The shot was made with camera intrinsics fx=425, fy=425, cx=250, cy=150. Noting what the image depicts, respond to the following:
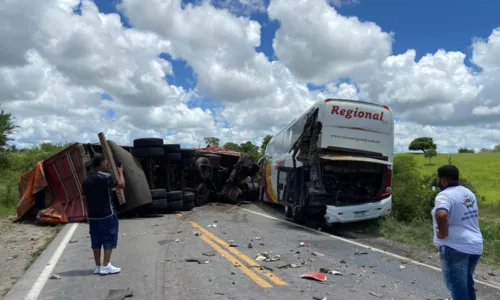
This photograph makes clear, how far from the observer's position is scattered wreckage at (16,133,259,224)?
40.1 ft

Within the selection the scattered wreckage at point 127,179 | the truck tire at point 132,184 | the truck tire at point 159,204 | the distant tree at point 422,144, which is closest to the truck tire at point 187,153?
the scattered wreckage at point 127,179

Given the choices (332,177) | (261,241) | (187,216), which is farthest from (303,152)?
(187,216)

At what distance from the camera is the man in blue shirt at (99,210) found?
6344 millimetres

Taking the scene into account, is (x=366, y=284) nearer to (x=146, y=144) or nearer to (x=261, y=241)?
(x=261, y=241)

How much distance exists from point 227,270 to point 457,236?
3.52 metres

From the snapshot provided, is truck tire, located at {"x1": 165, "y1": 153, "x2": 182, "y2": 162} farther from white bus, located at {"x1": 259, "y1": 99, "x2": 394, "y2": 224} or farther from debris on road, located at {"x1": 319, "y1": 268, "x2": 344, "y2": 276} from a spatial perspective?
debris on road, located at {"x1": 319, "y1": 268, "x2": 344, "y2": 276}

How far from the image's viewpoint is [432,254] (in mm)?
8164

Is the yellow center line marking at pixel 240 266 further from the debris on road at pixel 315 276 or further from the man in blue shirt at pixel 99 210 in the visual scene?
the man in blue shirt at pixel 99 210

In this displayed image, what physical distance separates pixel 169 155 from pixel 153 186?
119 centimetres

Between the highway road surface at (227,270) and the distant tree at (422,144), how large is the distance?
3294 inches

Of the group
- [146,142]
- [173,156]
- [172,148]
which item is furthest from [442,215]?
[172,148]

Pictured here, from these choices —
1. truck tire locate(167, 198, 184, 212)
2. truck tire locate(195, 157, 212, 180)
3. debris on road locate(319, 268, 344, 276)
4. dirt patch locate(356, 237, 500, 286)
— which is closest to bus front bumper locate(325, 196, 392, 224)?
dirt patch locate(356, 237, 500, 286)

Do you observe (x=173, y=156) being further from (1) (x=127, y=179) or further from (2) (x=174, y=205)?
(1) (x=127, y=179)

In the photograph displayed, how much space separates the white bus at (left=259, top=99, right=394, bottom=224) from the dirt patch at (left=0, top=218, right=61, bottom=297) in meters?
6.50
